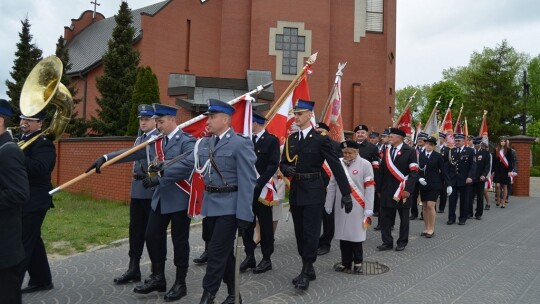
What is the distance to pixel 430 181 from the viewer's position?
10125 mm

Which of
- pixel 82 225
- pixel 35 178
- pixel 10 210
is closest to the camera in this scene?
pixel 10 210

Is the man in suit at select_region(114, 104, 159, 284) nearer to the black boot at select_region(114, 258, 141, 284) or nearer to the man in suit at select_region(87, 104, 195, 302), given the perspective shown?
the black boot at select_region(114, 258, 141, 284)

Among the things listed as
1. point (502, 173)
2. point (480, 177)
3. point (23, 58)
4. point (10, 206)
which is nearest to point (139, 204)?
point (10, 206)

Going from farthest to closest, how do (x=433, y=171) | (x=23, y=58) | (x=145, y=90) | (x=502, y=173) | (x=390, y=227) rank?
(x=23, y=58)
(x=145, y=90)
(x=502, y=173)
(x=433, y=171)
(x=390, y=227)

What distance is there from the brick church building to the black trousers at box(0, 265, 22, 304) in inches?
947

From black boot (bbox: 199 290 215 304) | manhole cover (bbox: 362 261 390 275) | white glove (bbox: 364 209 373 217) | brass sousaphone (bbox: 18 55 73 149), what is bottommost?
manhole cover (bbox: 362 261 390 275)

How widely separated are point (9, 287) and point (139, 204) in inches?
87.9

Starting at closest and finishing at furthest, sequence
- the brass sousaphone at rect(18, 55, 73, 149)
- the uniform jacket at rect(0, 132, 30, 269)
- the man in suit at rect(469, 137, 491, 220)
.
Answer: the uniform jacket at rect(0, 132, 30, 269) → the brass sousaphone at rect(18, 55, 73, 149) → the man in suit at rect(469, 137, 491, 220)

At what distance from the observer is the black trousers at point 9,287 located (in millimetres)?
3849

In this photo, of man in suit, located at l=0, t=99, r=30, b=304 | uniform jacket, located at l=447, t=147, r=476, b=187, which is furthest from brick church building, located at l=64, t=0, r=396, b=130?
man in suit, located at l=0, t=99, r=30, b=304

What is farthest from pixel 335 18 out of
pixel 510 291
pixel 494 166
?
pixel 510 291

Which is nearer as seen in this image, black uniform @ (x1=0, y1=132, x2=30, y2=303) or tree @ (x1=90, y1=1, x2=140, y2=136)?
black uniform @ (x1=0, y1=132, x2=30, y2=303)

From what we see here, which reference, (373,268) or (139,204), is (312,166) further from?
(139,204)

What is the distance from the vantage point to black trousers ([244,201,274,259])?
6.88 metres
